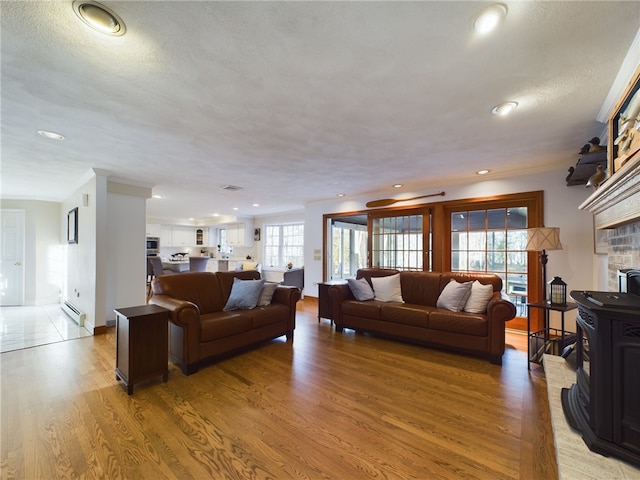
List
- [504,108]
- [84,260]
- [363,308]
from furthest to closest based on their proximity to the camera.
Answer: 1. [84,260]
2. [363,308]
3. [504,108]

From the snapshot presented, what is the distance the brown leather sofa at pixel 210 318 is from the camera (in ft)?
8.99

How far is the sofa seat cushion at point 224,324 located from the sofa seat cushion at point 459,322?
7.19ft

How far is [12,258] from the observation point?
5895mm

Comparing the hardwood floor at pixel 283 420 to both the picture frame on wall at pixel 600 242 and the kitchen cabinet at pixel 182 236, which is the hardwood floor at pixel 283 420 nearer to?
the picture frame on wall at pixel 600 242

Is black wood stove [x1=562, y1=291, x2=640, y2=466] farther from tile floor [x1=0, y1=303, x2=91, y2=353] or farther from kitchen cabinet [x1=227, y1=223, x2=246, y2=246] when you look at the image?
kitchen cabinet [x1=227, y1=223, x2=246, y2=246]

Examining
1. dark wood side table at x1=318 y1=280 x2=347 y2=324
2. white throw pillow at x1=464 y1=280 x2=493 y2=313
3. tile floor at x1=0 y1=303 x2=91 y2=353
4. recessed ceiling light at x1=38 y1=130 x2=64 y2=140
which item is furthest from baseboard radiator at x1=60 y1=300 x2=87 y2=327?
white throw pillow at x1=464 y1=280 x2=493 y2=313

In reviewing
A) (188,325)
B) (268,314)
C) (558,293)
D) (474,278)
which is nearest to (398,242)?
(474,278)

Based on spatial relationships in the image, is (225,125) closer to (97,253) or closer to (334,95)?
(334,95)

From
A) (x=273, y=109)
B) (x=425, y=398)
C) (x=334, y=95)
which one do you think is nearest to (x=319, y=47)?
(x=334, y=95)

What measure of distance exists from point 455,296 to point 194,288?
3.22 meters

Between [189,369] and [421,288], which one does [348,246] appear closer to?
[421,288]

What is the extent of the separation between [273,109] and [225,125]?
56cm

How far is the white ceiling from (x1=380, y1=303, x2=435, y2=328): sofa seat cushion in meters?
1.87

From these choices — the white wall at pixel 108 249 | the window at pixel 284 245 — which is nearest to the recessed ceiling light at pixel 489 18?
the white wall at pixel 108 249
